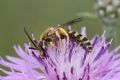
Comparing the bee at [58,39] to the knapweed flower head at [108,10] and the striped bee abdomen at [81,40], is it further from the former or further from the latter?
the knapweed flower head at [108,10]

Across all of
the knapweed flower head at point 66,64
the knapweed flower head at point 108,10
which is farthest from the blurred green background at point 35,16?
the knapweed flower head at point 66,64

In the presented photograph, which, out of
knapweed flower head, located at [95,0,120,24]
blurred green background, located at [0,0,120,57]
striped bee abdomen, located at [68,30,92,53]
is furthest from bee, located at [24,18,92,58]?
blurred green background, located at [0,0,120,57]

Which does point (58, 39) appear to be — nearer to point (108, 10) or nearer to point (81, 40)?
point (81, 40)

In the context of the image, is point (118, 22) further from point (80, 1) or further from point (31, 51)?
point (80, 1)

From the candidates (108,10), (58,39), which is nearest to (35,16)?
(108,10)

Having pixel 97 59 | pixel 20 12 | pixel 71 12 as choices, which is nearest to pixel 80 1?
pixel 71 12

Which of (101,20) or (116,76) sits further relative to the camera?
(101,20)
